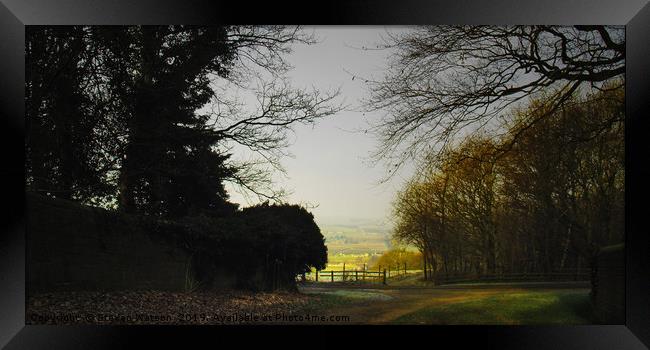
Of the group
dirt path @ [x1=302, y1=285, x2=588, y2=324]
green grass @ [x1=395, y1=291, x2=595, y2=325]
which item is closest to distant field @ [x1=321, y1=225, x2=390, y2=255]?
dirt path @ [x1=302, y1=285, x2=588, y2=324]

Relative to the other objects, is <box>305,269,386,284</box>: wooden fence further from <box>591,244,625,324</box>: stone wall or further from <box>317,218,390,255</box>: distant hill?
<box>591,244,625,324</box>: stone wall

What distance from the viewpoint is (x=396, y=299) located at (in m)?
6.79

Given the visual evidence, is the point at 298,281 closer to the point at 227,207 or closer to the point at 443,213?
the point at 227,207

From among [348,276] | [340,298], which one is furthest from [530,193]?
[340,298]

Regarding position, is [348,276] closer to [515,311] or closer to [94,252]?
[515,311]

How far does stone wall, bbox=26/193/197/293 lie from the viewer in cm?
625

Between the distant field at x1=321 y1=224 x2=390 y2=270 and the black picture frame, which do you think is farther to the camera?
the distant field at x1=321 y1=224 x2=390 y2=270

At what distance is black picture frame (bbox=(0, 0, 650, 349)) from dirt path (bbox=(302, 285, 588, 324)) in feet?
0.65

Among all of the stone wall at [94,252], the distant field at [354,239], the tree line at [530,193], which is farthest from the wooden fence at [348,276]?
the stone wall at [94,252]

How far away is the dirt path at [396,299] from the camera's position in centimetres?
657

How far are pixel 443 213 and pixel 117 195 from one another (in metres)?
4.81
